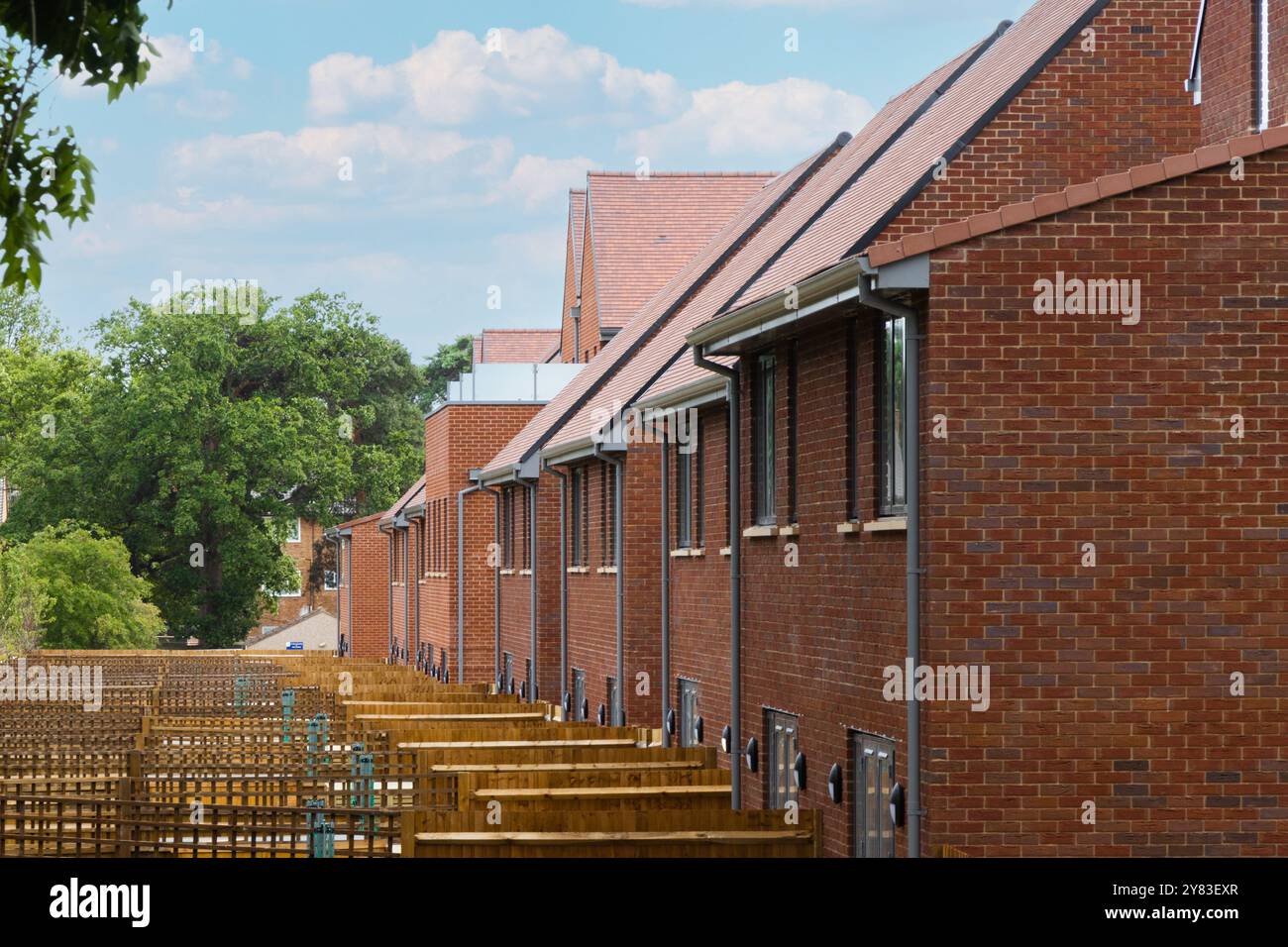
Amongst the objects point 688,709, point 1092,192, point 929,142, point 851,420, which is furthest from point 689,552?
point 1092,192

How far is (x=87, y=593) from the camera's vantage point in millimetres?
60062

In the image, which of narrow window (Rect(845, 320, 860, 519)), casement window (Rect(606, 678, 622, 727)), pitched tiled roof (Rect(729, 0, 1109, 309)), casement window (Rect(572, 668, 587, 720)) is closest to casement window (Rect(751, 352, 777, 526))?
pitched tiled roof (Rect(729, 0, 1109, 309))

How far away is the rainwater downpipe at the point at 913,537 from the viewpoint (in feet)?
40.6

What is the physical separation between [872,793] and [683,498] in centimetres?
986

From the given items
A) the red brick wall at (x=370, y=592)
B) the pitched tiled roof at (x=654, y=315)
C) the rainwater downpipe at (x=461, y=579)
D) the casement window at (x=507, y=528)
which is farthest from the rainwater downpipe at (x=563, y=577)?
the red brick wall at (x=370, y=592)

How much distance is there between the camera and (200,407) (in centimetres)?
7269

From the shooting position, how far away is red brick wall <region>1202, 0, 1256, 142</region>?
17.4m

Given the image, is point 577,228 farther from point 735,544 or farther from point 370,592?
point 735,544

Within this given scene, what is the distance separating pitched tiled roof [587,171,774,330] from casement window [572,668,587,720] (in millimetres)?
12440

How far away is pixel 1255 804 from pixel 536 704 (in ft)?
60.2

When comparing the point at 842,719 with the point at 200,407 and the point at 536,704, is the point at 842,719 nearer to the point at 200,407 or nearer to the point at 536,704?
the point at 536,704
